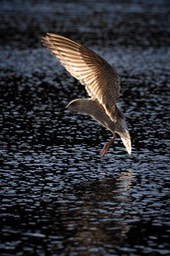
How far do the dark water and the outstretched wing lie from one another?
160cm

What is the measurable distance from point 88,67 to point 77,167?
7.77ft

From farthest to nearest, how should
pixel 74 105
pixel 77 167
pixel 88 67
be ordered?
pixel 77 167, pixel 74 105, pixel 88 67

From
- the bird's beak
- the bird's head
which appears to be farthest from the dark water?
the bird's head

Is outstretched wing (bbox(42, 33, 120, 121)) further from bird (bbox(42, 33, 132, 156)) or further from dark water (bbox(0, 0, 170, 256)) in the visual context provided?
dark water (bbox(0, 0, 170, 256))

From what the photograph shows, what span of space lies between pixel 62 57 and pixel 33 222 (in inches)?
133

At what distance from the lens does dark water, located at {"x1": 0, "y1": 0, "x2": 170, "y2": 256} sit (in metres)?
11.4

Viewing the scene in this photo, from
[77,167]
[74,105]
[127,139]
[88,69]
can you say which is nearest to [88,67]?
[88,69]

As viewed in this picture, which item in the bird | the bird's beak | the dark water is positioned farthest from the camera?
the bird's beak

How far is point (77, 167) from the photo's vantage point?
15.7 meters

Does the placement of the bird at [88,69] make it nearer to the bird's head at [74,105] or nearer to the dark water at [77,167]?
the bird's head at [74,105]

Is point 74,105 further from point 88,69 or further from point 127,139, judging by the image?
point 127,139

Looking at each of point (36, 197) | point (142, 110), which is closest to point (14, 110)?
point (142, 110)

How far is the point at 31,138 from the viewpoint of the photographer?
18453 millimetres

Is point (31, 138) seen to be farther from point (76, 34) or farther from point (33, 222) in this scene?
point (76, 34)
